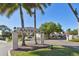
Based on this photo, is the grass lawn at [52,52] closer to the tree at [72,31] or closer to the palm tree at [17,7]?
the palm tree at [17,7]

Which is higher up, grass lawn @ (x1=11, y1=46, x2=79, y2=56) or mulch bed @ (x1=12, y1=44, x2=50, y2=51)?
mulch bed @ (x1=12, y1=44, x2=50, y2=51)

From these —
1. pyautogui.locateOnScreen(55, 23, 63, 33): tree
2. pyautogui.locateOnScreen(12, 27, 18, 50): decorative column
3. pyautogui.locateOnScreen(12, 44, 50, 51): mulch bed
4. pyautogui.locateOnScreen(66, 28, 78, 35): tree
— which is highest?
pyautogui.locateOnScreen(55, 23, 63, 33): tree

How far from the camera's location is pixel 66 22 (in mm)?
6582

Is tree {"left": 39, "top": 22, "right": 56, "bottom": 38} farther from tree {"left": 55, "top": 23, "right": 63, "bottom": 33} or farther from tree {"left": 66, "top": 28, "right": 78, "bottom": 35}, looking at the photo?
tree {"left": 66, "top": 28, "right": 78, "bottom": 35}

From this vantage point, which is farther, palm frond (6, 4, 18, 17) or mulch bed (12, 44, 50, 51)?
mulch bed (12, 44, 50, 51)

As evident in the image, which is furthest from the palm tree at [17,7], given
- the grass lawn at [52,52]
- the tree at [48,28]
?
the tree at [48,28]

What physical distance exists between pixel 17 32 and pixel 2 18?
533 mm

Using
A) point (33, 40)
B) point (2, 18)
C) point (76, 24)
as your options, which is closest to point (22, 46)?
point (33, 40)

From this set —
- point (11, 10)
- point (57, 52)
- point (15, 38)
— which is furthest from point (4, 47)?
point (57, 52)

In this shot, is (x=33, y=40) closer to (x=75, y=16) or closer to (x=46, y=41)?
(x=46, y=41)

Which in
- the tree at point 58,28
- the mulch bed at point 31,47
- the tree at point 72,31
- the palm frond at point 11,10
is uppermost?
the palm frond at point 11,10

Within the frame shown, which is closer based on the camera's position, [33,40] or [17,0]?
[17,0]

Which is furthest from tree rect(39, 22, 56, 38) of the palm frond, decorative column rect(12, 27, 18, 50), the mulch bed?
the palm frond

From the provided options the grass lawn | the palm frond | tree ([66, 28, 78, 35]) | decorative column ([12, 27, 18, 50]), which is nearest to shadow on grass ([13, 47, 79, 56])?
the grass lawn
